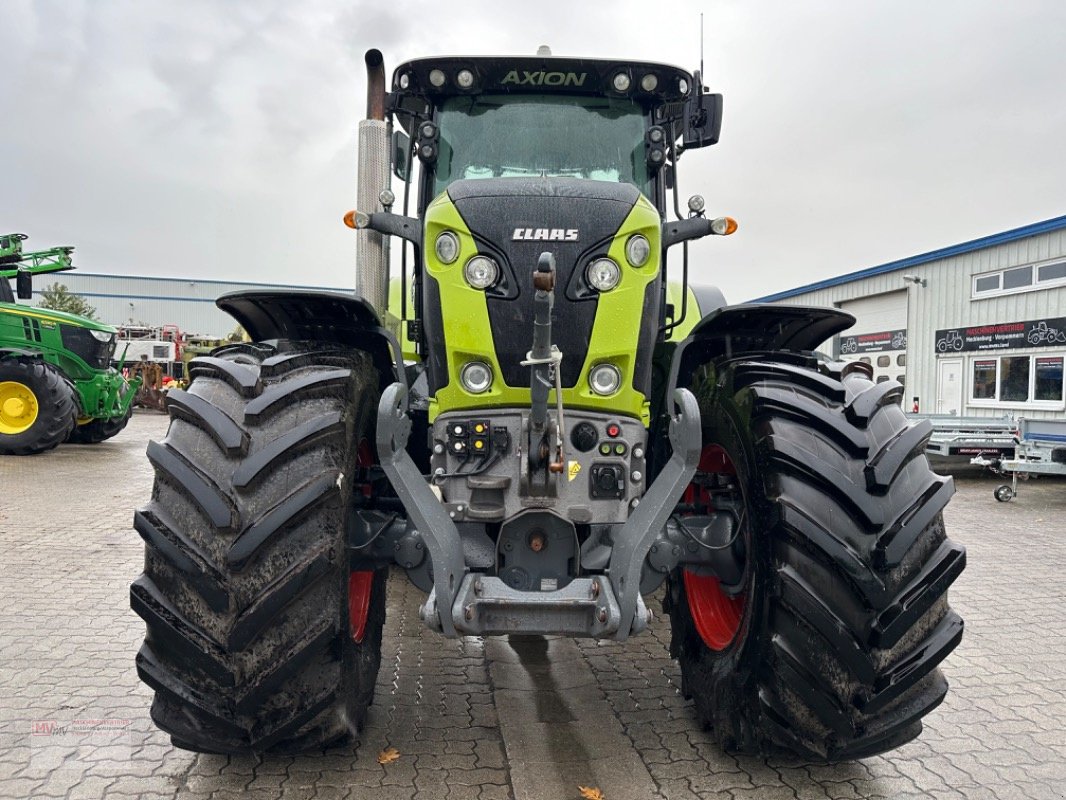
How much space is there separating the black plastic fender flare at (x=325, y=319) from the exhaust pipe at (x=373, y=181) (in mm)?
668

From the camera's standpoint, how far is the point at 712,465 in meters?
3.42

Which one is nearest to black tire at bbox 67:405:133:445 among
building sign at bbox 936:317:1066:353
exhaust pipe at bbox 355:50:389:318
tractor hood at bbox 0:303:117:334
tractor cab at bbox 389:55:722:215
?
tractor hood at bbox 0:303:117:334

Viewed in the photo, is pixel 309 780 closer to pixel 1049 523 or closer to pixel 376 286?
pixel 376 286

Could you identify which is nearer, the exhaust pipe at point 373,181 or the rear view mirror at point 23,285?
the exhaust pipe at point 373,181

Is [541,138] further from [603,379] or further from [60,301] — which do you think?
[60,301]

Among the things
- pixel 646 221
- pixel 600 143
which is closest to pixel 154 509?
pixel 646 221

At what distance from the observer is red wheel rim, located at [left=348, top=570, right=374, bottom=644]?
312 centimetres

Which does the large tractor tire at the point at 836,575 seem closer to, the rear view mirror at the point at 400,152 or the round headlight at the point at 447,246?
the round headlight at the point at 447,246

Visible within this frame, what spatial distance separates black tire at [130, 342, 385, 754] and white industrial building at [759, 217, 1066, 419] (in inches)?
563

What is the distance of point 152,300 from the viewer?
184 ft

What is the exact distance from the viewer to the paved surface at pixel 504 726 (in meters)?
2.82

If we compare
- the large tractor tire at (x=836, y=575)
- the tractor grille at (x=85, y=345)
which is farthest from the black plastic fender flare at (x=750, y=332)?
the tractor grille at (x=85, y=345)

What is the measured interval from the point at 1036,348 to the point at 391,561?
15984 millimetres

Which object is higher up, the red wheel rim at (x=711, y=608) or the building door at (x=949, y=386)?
the building door at (x=949, y=386)
